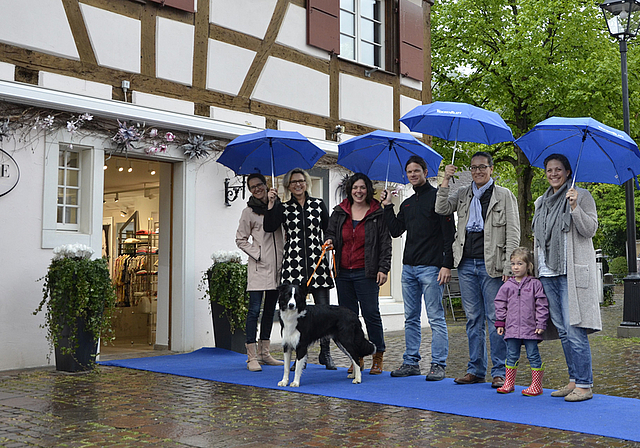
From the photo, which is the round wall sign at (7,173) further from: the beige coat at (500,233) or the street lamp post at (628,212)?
the street lamp post at (628,212)

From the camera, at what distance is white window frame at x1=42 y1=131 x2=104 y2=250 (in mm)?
7652

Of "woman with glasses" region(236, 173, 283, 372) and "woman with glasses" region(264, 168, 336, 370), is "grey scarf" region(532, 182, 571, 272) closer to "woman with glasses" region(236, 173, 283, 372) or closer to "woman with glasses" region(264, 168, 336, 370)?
"woman with glasses" region(264, 168, 336, 370)

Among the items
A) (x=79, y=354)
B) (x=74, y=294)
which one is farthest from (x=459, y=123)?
(x=79, y=354)

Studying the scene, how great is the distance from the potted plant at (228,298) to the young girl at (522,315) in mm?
3542

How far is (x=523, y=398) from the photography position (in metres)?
5.50

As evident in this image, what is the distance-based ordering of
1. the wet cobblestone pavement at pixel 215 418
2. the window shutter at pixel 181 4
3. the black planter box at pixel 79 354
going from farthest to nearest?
the window shutter at pixel 181 4 < the black planter box at pixel 79 354 < the wet cobblestone pavement at pixel 215 418

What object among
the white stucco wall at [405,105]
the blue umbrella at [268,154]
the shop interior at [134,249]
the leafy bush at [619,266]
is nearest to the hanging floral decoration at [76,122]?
the blue umbrella at [268,154]

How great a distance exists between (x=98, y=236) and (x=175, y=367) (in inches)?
71.3

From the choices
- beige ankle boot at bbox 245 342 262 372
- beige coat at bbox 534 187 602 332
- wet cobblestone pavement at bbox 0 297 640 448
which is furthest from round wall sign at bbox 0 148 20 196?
beige coat at bbox 534 187 602 332

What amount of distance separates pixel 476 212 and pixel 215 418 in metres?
2.75

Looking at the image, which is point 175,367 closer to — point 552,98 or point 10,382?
point 10,382

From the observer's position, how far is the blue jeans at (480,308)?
237 inches

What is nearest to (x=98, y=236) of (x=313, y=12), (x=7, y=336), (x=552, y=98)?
(x=7, y=336)

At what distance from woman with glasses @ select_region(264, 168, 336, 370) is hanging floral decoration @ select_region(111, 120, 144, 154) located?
2.26 m
